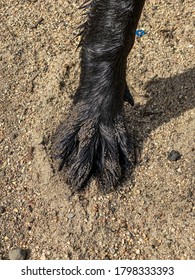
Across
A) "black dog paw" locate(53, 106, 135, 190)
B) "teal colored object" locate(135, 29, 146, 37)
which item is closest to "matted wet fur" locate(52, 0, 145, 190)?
"black dog paw" locate(53, 106, 135, 190)

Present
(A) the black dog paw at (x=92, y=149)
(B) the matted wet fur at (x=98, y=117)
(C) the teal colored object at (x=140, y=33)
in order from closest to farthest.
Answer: (B) the matted wet fur at (x=98, y=117) < (A) the black dog paw at (x=92, y=149) < (C) the teal colored object at (x=140, y=33)

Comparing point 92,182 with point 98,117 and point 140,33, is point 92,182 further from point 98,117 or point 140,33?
point 140,33

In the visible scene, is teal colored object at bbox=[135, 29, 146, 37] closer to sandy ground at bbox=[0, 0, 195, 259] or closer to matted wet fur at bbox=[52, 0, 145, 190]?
sandy ground at bbox=[0, 0, 195, 259]

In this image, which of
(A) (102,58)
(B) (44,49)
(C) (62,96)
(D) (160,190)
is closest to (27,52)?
(B) (44,49)

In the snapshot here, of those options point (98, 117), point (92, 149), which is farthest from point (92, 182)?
point (98, 117)

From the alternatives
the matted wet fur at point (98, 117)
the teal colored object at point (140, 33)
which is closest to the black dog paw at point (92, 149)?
the matted wet fur at point (98, 117)

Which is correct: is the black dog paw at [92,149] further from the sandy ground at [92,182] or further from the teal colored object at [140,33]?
the teal colored object at [140,33]
